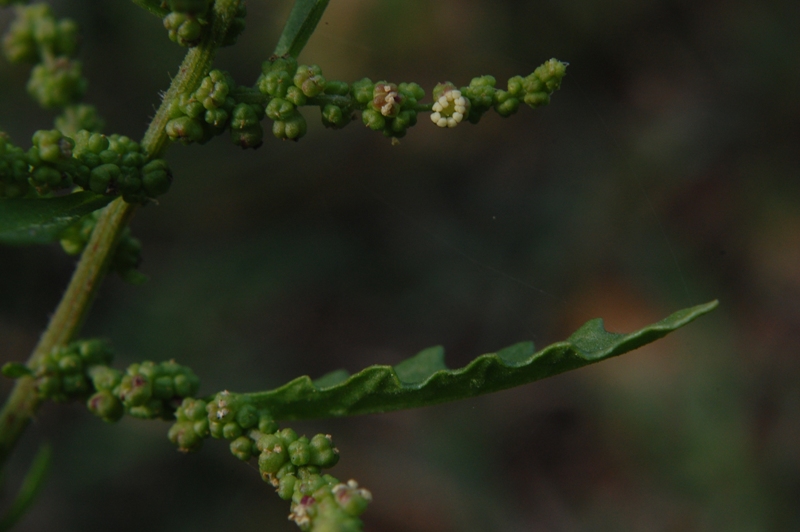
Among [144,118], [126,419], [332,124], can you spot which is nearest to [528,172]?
[144,118]

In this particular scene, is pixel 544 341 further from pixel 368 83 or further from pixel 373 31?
pixel 368 83

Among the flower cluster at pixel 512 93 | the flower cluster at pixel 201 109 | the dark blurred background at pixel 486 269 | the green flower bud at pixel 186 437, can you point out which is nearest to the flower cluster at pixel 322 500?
the green flower bud at pixel 186 437

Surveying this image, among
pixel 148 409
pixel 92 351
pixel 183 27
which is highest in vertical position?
pixel 183 27

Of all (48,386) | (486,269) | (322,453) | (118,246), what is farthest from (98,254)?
(486,269)

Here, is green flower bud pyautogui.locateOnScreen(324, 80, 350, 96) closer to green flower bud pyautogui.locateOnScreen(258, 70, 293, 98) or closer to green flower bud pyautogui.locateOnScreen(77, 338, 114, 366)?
green flower bud pyautogui.locateOnScreen(258, 70, 293, 98)

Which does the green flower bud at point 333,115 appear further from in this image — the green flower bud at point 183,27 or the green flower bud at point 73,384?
the green flower bud at point 73,384

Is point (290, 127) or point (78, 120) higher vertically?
point (78, 120)

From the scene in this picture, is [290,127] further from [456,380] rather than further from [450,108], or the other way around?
[456,380]
